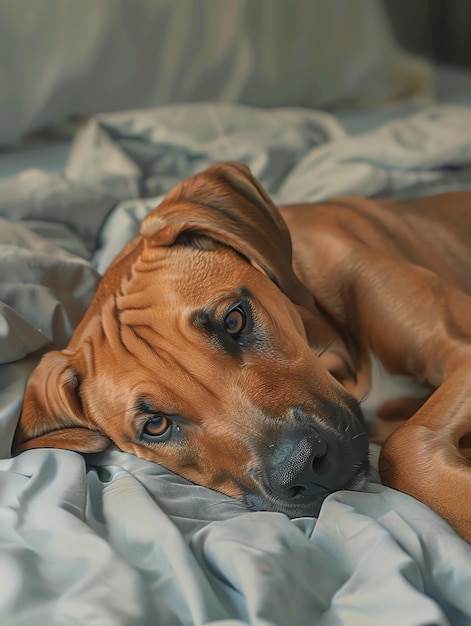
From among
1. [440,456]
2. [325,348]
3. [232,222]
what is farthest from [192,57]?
[440,456]

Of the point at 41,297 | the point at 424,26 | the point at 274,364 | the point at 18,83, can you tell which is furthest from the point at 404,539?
the point at 424,26

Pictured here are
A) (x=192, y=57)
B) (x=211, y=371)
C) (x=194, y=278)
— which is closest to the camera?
(x=211, y=371)

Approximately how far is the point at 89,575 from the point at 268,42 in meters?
3.85

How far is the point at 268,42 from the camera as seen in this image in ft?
14.8

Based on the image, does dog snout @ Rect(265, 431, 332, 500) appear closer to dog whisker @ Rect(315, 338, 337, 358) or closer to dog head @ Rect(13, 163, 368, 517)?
dog head @ Rect(13, 163, 368, 517)

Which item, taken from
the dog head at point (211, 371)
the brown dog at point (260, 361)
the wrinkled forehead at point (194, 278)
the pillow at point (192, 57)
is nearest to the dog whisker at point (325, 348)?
the brown dog at point (260, 361)

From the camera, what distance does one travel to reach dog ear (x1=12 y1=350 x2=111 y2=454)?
6.84ft

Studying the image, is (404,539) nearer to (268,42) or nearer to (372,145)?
(372,145)

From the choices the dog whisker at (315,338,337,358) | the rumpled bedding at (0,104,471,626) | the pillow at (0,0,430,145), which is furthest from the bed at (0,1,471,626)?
the pillow at (0,0,430,145)

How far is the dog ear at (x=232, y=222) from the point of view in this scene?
7.13 ft

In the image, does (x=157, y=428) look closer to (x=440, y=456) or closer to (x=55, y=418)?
(x=55, y=418)

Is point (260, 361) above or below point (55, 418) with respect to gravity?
above

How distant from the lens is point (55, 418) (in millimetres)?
2121

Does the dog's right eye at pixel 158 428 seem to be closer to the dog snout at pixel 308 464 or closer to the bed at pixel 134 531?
the bed at pixel 134 531
